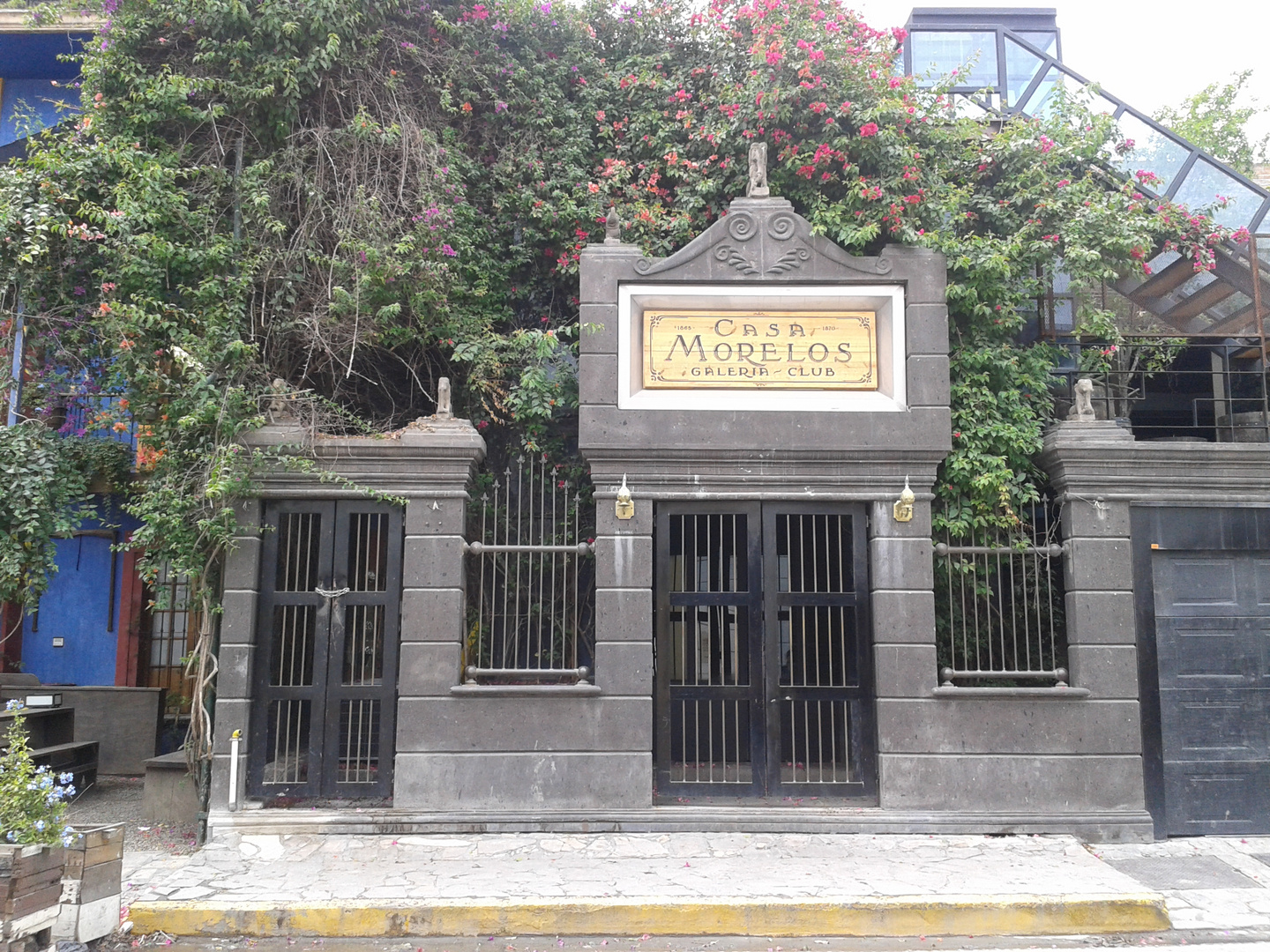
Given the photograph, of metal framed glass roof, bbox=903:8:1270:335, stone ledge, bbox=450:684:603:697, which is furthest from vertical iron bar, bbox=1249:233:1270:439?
stone ledge, bbox=450:684:603:697

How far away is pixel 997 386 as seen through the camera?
897 centimetres

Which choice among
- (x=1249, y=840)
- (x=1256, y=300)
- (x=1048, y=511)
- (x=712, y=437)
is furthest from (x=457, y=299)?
(x=1249, y=840)

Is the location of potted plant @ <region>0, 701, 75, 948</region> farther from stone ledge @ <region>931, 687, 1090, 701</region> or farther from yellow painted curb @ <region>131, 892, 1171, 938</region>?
stone ledge @ <region>931, 687, 1090, 701</region>

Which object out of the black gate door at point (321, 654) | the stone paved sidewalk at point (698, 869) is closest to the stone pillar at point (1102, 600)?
the stone paved sidewalk at point (698, 869)

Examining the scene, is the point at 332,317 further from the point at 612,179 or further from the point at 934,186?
the point at 934,186

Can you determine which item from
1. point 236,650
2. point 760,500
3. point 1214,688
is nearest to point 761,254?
point 760,500

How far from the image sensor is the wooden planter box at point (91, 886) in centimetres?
559

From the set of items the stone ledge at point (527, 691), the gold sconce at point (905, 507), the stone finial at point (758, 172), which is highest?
the stone finial at point (758, 172)

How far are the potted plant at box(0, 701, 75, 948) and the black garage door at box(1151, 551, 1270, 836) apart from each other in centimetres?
860

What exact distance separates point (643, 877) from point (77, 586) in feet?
29.5

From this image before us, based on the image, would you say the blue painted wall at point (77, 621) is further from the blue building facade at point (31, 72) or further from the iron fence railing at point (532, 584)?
the iron fence railing at point (532, 584)

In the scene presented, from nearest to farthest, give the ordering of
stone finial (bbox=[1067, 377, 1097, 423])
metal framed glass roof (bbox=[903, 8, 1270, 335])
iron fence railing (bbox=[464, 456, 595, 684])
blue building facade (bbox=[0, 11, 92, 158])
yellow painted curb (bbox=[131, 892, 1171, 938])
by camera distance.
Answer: yellow painted curb (bbox=[131, 892, 1171, 938]), stone finial (bbox=[1067, 377, 1097, 423]), iron fence railing (bbox=[464, 456, 595, 684]), metal framed glass roof (bbox=[903, 8, 1270, 335]), blue building facade (bbox=[0, 11, 92, 158])

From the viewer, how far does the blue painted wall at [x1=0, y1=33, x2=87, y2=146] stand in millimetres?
11461

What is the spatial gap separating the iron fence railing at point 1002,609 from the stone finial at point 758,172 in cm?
374
